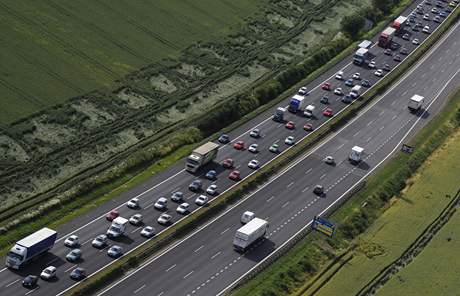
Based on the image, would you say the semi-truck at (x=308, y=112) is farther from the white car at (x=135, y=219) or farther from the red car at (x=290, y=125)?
the white car at (x=135, y=219)

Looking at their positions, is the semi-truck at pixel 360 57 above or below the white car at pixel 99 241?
below

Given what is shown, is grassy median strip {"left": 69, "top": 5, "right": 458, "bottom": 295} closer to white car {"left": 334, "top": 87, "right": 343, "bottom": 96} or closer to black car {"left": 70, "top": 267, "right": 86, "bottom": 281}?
black car {"left": 70, "top": 267, "right": 86, "bottom": 281}

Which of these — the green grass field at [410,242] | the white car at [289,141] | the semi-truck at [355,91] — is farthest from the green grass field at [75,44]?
the green grass field at [410,242]

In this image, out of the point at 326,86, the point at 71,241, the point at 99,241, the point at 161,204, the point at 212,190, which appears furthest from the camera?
the point at 326,86

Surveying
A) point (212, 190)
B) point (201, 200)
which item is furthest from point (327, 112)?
point (201, 200)

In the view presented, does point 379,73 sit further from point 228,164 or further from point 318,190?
point 228,164

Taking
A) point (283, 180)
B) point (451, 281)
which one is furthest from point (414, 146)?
point (451, 281)
